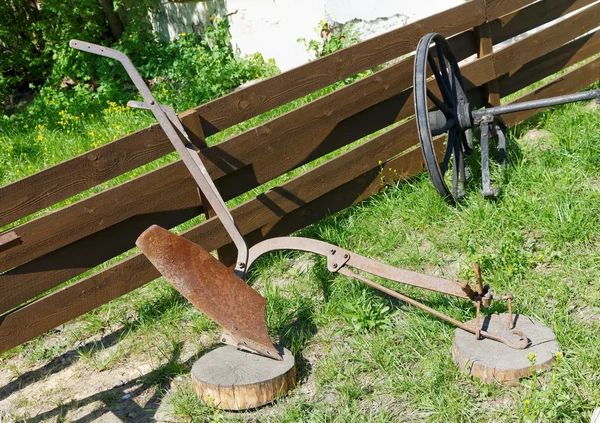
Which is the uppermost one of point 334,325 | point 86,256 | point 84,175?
point 84,175

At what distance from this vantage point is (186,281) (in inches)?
124

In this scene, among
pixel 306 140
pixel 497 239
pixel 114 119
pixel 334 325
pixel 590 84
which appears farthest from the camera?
pixel 114 119

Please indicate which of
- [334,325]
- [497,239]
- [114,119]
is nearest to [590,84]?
[497,239]

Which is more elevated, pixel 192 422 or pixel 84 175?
pixel 84 175

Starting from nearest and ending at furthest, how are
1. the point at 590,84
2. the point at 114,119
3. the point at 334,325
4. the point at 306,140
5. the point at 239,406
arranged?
the point at 239,406, the point at 334,325, the point at 306,140, the point at 590,84, the point at 114,119

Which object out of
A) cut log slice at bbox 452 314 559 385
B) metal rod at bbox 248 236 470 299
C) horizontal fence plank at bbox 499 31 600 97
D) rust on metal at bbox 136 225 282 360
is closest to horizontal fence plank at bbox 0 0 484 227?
horizontal fence plank at bbox 499 31 600 97

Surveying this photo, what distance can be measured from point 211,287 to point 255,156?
1.29 m

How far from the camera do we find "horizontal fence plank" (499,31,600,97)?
5.41 m

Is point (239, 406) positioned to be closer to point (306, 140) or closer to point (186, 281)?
point (186, 281)

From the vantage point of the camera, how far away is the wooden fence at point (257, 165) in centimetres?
366

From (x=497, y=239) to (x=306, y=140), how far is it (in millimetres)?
1342

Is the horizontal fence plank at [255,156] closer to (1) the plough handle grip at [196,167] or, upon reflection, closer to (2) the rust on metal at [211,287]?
(1) the plough handle grip at [196,167]

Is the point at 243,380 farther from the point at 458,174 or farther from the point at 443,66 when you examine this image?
the point at 443,66

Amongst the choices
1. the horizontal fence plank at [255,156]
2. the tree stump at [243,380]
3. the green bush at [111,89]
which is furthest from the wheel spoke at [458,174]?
the green bush at [111,89]
